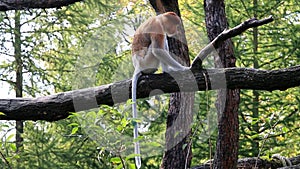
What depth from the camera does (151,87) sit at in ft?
9.58

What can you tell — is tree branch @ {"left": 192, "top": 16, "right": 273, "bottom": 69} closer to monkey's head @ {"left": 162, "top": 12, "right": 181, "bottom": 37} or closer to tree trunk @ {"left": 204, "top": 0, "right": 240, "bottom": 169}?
monkey's head @ {"left": 162, "top": 12, "right": 181, "bottom": 37}

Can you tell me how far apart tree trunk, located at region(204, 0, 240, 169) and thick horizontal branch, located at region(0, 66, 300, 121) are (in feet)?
3.11

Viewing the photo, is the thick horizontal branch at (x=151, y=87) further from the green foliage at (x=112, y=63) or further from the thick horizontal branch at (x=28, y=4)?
the green foliage at (x=112, y=63)

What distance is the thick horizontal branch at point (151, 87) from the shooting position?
2687 mm

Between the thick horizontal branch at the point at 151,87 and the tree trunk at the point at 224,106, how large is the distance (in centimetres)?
95

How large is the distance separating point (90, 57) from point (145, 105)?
1.46 metres

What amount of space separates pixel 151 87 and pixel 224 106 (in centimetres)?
101

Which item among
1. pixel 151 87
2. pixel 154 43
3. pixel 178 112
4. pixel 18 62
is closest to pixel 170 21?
pixel 154 43

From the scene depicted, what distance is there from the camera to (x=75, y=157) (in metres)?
6.34

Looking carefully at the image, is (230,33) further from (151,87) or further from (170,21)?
(170,21)

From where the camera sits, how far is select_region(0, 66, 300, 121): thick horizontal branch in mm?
2687

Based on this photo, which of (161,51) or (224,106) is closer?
(161,51)

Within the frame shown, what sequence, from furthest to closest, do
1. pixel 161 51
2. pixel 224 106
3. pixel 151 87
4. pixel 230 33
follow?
pixel 224 106, pixel 161 51, pixel 151 87, pixel 230 33

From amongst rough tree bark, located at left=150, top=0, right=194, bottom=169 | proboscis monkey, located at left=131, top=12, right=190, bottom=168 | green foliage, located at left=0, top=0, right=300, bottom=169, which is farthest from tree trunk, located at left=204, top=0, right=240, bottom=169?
green foliage, located at left=0, top=0, right=300, bottom=169
